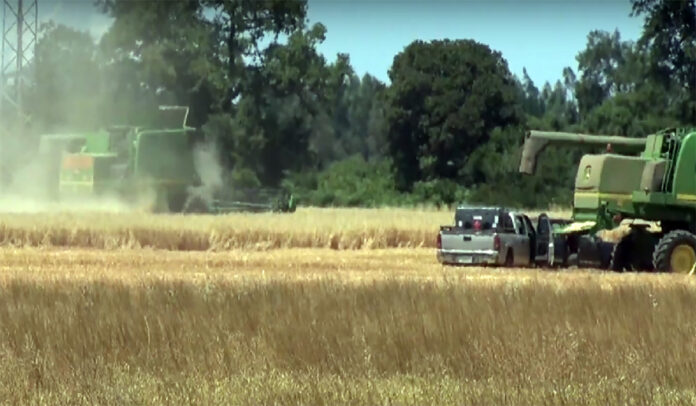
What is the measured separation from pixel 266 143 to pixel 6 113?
1729cm

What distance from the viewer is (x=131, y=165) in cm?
4250

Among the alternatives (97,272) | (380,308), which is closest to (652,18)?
(97,272)

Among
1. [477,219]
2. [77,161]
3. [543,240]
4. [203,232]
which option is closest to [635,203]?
[543,240]

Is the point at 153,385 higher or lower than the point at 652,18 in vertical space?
lower

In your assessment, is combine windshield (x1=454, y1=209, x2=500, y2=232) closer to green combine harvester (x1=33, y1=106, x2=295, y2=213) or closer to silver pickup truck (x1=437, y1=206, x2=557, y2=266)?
silver pickup truck (x1=437, y1=206, x2=557, y2=266)

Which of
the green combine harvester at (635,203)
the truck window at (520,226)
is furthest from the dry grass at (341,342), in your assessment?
the truck window at (520,226)

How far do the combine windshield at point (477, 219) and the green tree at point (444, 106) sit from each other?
39488 mm

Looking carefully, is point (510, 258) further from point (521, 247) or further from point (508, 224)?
point (508, 224)

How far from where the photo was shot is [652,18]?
60250mm

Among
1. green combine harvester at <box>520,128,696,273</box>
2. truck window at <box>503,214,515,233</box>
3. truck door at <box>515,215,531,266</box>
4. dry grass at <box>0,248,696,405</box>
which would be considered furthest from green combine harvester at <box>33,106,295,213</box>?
Result: dry grass at <box>0,248,696,405</box>

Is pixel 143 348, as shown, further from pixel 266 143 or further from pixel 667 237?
pixel 266 143

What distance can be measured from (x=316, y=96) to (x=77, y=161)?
24.7 meters

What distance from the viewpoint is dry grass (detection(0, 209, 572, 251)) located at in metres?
33.9

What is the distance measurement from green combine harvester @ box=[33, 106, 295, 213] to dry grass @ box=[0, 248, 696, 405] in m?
25.0
